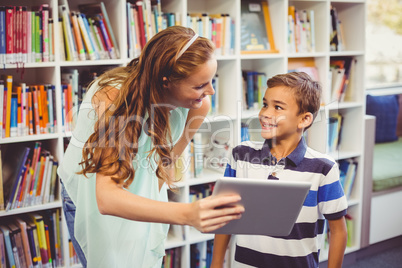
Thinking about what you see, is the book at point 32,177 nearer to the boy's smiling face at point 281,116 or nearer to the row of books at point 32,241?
the row of books at point 32,241

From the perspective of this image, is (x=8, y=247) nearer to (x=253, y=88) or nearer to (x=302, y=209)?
(x=302, y=209)

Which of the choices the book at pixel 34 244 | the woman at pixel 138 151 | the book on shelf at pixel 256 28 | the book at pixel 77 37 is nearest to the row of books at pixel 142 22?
the book at pixel 77 37

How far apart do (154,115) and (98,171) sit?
25 centimetres

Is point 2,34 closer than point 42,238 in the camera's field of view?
Yes

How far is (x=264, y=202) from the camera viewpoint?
108 cm

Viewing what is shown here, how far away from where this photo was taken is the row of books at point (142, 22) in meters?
2.27

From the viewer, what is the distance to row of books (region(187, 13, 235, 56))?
2.46m

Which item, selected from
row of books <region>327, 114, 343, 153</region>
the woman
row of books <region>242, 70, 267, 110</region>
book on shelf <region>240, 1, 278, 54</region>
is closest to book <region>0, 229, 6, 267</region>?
the woman

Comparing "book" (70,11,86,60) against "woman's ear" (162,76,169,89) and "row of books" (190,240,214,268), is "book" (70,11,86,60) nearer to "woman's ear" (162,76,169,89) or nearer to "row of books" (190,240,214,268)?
"woman's ear" (162,76,169,89)

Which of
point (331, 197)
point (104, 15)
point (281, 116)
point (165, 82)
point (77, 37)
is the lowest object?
point (331, 197)

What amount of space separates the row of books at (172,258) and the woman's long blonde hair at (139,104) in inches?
54.6

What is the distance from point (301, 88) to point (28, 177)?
1.29 metres

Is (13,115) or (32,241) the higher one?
(13,115)

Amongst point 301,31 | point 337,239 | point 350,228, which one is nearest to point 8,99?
point 337,239
